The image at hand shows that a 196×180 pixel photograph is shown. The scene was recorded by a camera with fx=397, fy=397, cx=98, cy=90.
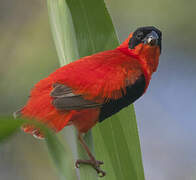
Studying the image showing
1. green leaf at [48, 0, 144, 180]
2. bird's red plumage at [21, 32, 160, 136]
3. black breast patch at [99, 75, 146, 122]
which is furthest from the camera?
black breast patch at [99, 75, 146, 122]

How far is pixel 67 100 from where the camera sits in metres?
1.42

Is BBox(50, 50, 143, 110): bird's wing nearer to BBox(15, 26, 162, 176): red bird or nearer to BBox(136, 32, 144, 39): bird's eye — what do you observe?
BBox(15, 26, 162, 176): red bird

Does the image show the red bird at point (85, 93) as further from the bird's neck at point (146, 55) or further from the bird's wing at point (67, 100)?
the bird's neck at point (146, 55)

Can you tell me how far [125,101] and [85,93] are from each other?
0.62 ft

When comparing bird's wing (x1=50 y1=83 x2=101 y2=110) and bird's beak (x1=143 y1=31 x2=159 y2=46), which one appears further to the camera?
bird's beak (x1=143 y1=31 x2=159 y2=46)

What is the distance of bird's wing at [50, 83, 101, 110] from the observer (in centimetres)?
138

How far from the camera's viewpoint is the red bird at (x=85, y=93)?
136cm

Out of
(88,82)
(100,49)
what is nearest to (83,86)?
(88,82)

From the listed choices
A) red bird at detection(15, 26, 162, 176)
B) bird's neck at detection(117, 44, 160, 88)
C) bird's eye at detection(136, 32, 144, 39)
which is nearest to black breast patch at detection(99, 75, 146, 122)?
red bird at detection(15, 26, 162, 176)

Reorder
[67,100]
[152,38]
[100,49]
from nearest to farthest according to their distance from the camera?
[67,100] < [100,49] < [152,38]

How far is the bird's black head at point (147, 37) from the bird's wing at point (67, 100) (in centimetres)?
59

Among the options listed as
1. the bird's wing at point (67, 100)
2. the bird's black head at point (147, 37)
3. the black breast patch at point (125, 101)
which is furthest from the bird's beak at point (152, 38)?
the bird's wing at point (67, 100)

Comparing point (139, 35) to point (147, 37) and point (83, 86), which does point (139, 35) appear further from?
point (83, 86)

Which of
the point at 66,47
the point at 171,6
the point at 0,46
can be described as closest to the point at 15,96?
the point at 0,46
